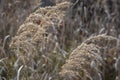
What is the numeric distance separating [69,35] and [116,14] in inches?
18.7

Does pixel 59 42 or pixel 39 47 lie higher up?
pixel 39 47

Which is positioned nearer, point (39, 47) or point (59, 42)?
point (39, 47)

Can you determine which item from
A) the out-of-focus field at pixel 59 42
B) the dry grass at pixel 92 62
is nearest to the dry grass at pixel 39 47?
the out-of-focus field at pixel 59 42

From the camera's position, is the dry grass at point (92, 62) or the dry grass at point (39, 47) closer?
the dry grass at point (92, 62)

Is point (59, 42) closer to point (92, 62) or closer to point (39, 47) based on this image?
point (39, 47)

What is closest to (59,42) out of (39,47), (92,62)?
(39,47)

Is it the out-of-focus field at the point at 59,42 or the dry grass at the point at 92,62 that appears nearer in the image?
the dry grass at the point at 92,62

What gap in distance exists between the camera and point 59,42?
2869mm

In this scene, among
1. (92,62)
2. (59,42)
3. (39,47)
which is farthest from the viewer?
(59,42)

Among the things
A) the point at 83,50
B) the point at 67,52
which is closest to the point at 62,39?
the point at 67,52

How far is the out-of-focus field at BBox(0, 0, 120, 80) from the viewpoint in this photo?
210 cm

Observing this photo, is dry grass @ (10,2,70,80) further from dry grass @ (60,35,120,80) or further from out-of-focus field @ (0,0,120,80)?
dry grass @ (60,35,120,80)

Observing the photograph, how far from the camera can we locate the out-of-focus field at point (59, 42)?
82.8 inches

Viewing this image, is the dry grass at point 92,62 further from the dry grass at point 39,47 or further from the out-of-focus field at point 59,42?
the dry grass at point 39,47
